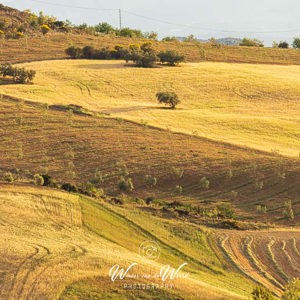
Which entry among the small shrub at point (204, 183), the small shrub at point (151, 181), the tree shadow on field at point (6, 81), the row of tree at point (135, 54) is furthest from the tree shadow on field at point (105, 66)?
the small shrub at point (204, 183)

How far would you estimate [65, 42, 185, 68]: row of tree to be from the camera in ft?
342

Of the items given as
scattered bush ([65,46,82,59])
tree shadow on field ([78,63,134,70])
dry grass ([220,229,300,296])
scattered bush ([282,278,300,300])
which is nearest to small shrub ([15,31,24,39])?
scattered bush ([65,46,82,59])

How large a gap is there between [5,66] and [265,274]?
61763 mm

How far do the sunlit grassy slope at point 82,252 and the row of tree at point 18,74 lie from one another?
154ft

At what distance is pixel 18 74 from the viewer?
89.1m

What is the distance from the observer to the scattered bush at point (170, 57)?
347 ft

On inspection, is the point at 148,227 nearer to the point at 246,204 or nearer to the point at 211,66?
the point at 246,204

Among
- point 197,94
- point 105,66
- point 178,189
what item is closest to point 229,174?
point 178,189

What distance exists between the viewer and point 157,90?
91.1 metres

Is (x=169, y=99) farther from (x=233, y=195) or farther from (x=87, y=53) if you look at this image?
(x=87, y=53)

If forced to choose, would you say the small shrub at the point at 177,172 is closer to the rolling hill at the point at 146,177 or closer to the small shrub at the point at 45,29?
the rolling hill at the point at 146,177

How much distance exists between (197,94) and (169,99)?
27.5 ft

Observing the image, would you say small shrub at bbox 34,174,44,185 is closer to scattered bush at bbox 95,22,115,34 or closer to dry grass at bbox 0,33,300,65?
dry grass at bbox 0,33,300,65

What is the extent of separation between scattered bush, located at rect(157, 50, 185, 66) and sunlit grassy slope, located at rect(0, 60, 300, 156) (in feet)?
5.94
